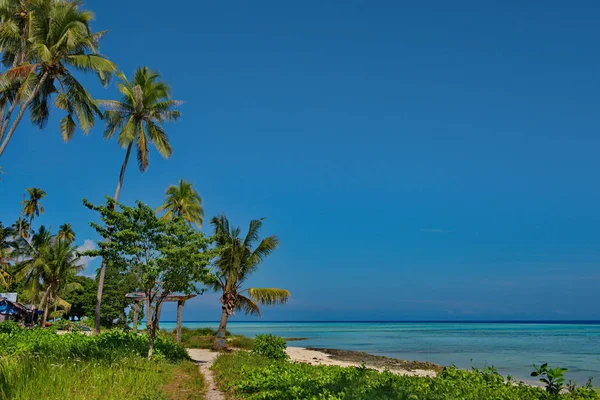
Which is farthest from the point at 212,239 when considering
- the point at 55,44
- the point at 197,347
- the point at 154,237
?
the point at 197,347

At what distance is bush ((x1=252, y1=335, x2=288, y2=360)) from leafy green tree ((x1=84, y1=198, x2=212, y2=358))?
17.4 ft

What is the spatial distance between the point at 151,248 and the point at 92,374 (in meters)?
6.34

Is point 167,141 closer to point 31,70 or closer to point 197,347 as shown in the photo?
point 31,70

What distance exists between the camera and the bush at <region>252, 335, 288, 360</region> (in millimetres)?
18875

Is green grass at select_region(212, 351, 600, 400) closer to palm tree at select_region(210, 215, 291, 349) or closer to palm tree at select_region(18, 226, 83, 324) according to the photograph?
palm tree at select_region(210, 215, 291, 349)

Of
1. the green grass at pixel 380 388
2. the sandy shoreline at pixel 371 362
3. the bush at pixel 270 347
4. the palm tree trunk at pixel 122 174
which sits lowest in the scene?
the sandy shoreline at pixel 371 362

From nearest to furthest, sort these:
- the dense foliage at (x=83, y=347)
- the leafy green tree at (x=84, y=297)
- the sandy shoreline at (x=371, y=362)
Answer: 1. the dense foliage at (x=83, y=347)
2. the sandy shoreline at (x=371, y=362)
3. the leafy green tree at (x=84, y=297)

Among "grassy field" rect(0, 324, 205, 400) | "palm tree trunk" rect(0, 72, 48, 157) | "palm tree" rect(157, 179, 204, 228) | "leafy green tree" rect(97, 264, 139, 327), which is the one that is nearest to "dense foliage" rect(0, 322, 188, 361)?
"grassy field" rect(0, 324, 205, 400)

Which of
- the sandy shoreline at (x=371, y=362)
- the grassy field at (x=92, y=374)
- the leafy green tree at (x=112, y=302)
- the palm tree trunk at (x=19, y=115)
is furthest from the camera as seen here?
the leafy green tree at (x=112, y=302)

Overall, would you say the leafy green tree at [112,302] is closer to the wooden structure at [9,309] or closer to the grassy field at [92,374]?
the wooden structure at [9,309]

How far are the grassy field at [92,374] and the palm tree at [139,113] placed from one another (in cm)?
1221

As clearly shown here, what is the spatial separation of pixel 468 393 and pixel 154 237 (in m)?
11.2

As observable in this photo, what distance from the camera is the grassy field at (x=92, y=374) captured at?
7.73 m

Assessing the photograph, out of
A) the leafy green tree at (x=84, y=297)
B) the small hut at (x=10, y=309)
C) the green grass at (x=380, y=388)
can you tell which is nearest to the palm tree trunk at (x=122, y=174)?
the green grass at (x=380, y=388)
